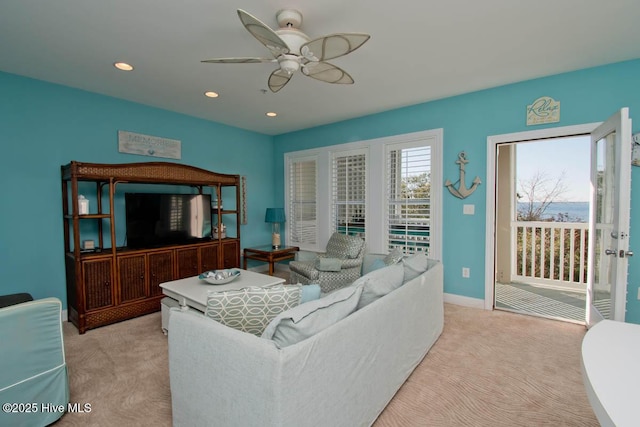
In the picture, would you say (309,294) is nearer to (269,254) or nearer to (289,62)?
(289,62)

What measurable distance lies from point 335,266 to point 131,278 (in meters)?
2.36

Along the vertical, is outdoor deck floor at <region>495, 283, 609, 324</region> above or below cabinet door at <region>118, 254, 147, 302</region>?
below

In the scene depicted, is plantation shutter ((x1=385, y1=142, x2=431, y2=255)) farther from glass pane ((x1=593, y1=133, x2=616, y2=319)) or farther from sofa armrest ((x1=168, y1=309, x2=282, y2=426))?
sofa armrest ((x1=168, y1=309, x2=282, y2=426))

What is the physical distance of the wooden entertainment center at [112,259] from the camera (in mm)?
3049

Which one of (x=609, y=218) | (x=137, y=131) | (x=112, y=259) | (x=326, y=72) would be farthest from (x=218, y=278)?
(x=609, y=218)

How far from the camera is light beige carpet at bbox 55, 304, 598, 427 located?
1825mm

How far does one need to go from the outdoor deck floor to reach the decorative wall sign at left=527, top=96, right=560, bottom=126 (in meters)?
2.15

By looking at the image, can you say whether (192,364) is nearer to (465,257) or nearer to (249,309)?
(249,309)

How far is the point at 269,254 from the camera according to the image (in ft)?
15.5

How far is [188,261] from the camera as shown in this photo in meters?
3.91

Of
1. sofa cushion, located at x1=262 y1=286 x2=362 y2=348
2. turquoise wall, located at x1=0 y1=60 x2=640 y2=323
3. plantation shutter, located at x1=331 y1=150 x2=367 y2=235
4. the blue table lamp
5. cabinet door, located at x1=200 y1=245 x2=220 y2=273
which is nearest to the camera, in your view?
sofa cushion, located at x1=262 y1=286 x2=362 y2=348

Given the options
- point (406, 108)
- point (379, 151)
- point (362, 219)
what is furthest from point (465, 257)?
point (406, 108)

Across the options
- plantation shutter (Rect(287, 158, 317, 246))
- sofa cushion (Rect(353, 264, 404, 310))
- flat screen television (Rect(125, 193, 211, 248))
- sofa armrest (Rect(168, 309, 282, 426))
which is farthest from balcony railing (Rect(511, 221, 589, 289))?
sofa armrest (Rect(168, 309, 282, 426))

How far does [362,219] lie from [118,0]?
362 centimetres
